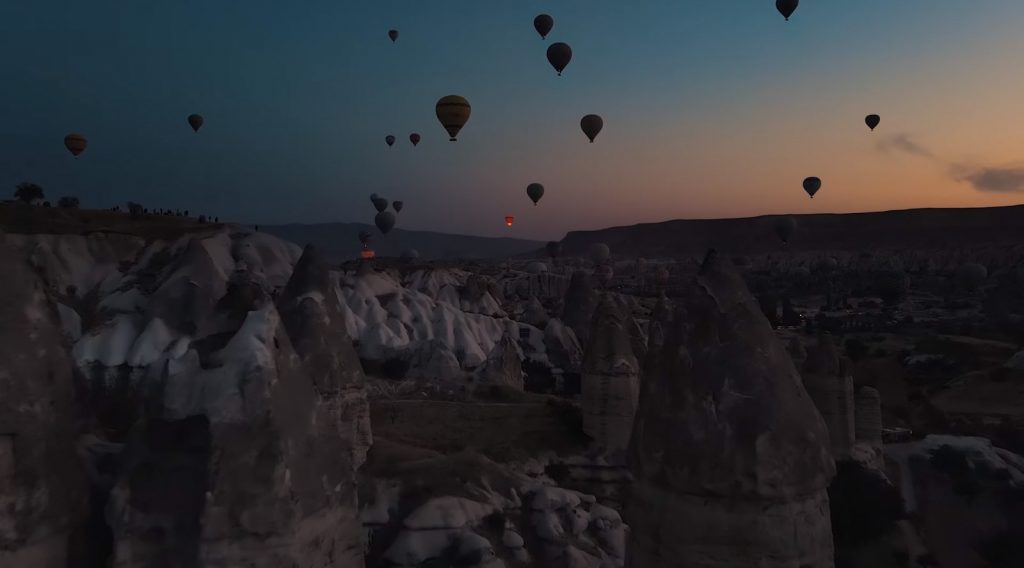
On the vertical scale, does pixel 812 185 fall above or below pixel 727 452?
above

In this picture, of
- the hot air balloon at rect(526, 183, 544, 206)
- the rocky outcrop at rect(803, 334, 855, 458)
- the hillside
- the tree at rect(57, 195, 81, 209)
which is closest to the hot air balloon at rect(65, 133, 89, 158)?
the tree at rect(57, 195, 81, 209)

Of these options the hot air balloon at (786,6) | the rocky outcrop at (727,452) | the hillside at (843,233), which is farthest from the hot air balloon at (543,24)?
the hillside at (843,233)

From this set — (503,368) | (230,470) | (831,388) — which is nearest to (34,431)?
(230,470)

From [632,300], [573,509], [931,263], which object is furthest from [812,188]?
[931,263]

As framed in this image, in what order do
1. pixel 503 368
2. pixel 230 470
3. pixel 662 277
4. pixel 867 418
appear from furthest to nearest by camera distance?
1. pixel 662 277
2. pixel 503 368
3. pixel 867 418
4. pixel 230 470

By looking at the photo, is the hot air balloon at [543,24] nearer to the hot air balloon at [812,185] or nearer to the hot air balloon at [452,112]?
the hot air balloon at [452,112]

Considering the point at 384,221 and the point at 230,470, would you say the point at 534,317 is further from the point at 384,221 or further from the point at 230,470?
the point at 230,470

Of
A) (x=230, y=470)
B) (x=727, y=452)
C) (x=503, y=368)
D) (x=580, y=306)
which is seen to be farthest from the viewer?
(x=580, y=306)

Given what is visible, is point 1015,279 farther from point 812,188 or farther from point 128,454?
point 128,454
